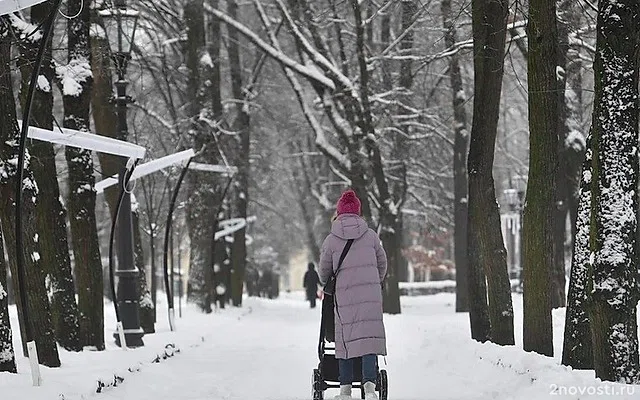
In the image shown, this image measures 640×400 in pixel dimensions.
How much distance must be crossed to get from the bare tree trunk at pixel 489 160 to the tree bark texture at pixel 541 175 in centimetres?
183

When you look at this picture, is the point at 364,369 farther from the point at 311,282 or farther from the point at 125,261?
the point at 311,282

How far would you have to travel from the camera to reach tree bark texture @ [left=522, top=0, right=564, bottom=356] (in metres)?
11.3

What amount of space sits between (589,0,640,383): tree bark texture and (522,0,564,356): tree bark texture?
2489mm

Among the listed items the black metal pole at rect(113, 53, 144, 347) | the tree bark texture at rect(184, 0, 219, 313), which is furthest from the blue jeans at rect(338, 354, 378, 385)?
the tree bark texture at rect(184, 0, 219, 313)

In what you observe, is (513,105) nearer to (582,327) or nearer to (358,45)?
(358,45)

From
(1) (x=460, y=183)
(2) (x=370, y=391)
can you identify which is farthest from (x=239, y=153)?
(2) (x=370, y=391)

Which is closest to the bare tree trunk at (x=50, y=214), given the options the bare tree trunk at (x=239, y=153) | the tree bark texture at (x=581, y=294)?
the tree bark texture at (x=581, y=294)

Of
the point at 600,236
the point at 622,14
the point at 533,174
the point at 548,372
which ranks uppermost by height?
the point at 622,14

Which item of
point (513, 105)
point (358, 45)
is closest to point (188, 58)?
point (358, 45)

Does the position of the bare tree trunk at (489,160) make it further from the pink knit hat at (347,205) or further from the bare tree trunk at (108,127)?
the bare tree trunk at (108,127)

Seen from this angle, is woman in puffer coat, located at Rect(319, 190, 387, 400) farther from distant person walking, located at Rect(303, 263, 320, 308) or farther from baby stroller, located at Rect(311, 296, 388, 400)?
distant person walking, located at Rect(303, 263, 320, 308)

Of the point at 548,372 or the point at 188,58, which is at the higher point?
the point at 188,58

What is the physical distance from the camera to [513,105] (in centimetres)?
3794

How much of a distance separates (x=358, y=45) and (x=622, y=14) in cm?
1757
